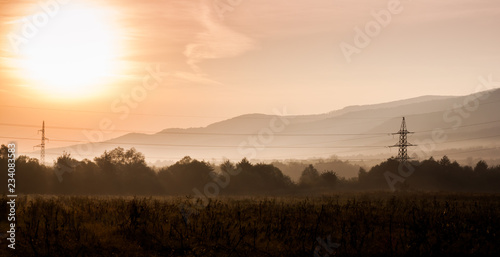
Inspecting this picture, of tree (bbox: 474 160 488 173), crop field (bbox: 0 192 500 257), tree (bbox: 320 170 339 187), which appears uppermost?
tree (bbox: 474 160 488 173)

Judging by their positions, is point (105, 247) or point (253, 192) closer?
point (105, 247)

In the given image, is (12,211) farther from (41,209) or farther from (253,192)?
(253,192)

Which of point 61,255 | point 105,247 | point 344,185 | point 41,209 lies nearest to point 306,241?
point 105,247

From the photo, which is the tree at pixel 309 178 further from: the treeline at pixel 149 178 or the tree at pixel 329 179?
the tree at pixel 329 179

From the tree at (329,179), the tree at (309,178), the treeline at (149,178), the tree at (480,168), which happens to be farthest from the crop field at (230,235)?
the tree at (480,168)

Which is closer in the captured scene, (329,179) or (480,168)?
(329,179)

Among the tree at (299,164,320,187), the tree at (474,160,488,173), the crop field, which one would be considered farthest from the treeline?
the crop field

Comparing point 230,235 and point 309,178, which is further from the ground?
point 230,235

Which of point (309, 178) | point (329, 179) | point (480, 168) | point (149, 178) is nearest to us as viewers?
point (149, 178)

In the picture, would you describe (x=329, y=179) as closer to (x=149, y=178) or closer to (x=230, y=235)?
(x=149, y=178)

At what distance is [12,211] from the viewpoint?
19078 mm

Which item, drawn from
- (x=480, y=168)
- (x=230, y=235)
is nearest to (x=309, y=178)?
(x=480, y=168)

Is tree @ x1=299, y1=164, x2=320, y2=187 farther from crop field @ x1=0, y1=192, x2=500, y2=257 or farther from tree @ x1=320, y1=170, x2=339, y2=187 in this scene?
crop field @ x1=0, y1=192, x2=500, y2=257

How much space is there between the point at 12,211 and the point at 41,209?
1.16m
